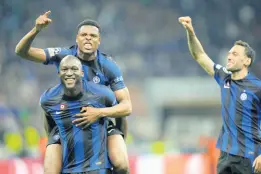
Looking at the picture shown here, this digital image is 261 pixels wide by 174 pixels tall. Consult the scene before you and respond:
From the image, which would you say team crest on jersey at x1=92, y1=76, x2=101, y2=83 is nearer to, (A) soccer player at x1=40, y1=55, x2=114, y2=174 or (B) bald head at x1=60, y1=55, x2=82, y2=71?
(A) soccer player at x1=40, y1=55, x2=114, y2=174

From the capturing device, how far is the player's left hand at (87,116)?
204 inches

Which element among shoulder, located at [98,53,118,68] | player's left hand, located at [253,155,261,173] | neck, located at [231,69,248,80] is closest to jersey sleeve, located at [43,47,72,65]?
shoulder, located at [98,53,118,68]

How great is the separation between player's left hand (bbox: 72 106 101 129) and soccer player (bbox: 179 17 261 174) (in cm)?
131

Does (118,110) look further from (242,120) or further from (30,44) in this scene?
(242,120)

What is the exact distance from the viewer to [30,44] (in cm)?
550

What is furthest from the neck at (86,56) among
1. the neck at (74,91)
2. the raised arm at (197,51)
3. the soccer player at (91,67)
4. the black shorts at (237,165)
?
the black shorts at (237,165)

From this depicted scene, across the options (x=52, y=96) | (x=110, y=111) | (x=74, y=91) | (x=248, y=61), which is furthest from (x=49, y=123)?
(x=248, y=61)

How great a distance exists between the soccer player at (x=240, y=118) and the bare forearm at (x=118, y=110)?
38.9 inches

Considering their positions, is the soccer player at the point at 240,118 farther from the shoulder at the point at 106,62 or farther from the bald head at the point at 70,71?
the bald head at the point at 70,71

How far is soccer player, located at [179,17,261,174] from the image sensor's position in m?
5.75

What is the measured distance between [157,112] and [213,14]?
3.88 m

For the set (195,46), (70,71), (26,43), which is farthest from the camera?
(195,46)

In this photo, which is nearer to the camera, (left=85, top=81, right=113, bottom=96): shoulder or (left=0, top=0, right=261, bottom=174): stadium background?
(left=85, top=81, right=113, bottom=96): shoulder

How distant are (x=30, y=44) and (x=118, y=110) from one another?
973 mm
